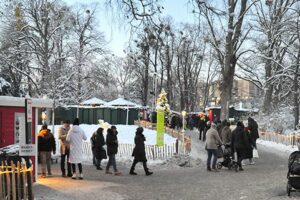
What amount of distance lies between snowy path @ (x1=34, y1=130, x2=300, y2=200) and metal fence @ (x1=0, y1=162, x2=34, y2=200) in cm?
213

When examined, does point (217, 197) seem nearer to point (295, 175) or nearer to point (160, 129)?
point (295, 175)

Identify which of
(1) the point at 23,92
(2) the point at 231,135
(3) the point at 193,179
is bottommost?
(3) the point at 193,179

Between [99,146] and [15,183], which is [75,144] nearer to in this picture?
[99,146]

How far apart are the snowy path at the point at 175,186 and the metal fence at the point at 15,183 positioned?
6.99 ft

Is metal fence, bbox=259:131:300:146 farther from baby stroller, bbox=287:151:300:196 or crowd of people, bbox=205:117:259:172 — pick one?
baby stroller, bbox=287:151:300:196

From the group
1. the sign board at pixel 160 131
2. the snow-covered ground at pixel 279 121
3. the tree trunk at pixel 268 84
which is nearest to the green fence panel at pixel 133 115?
the tree trunk at pixel 268 84

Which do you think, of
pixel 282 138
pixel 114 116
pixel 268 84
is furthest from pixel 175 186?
pixel 114 116

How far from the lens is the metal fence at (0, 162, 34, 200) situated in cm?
970

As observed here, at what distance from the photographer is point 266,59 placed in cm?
4888

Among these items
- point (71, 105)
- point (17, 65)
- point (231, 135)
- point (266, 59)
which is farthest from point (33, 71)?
point (231, 135)

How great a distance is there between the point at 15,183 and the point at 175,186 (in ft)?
20.5

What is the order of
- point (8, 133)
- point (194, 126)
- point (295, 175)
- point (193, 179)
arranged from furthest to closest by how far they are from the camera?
1. point (194, 126)
2. point (193, 179)
3. point (8, 133)
4. point (295, 175)

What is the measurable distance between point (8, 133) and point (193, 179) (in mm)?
6077

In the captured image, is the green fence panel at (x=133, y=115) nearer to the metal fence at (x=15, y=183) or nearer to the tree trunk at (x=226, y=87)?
the tree trunk at (x=226, y=87)
